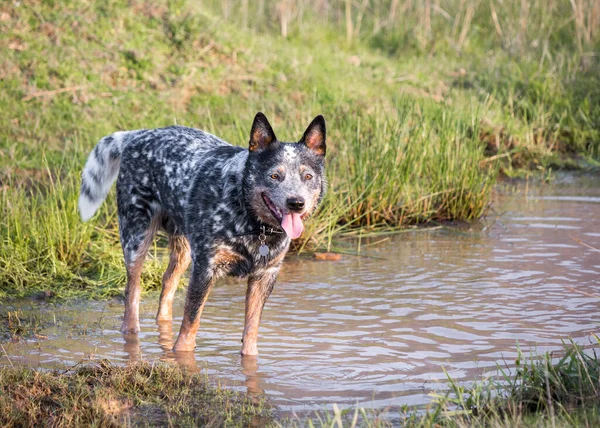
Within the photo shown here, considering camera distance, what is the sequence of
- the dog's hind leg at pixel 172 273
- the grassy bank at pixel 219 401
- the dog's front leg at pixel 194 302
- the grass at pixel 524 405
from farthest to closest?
the dog's hind leg at pixel 172 273
the dog's front leg at pixel 194 302
the grassy bank at pixel 219 401
the grass at pixel 524 405

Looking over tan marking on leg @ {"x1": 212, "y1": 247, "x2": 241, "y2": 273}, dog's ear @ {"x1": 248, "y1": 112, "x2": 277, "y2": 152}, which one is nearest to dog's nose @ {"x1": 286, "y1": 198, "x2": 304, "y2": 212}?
dog's ear @ {"x1": 248, "y1": 112, "x2": 277, "y2": 152}

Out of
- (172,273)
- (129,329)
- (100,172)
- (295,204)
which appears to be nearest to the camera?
(295,204)

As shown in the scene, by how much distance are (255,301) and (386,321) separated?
1.08 meters

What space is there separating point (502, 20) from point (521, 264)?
8242 mm

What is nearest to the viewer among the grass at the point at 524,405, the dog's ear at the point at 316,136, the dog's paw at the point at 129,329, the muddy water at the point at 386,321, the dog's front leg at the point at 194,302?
the grass at the point at 524,405

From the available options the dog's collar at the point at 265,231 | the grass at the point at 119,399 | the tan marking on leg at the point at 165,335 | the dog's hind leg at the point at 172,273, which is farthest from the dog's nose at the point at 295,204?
the dog's hind leg at the point at 172,273

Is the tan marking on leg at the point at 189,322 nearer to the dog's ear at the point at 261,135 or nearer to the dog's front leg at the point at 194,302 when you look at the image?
the dog's front leg at the point at 194,302

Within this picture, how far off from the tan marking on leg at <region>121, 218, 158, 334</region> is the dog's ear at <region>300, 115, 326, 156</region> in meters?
1.48

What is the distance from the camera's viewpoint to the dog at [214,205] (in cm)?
548

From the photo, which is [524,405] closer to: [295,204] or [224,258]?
[295,204]

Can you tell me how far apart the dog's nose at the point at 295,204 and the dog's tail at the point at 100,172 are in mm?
1931

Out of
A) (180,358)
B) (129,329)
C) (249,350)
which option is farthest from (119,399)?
(129,329)

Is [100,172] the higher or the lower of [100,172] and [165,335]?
the higher

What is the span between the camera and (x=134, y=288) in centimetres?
637
